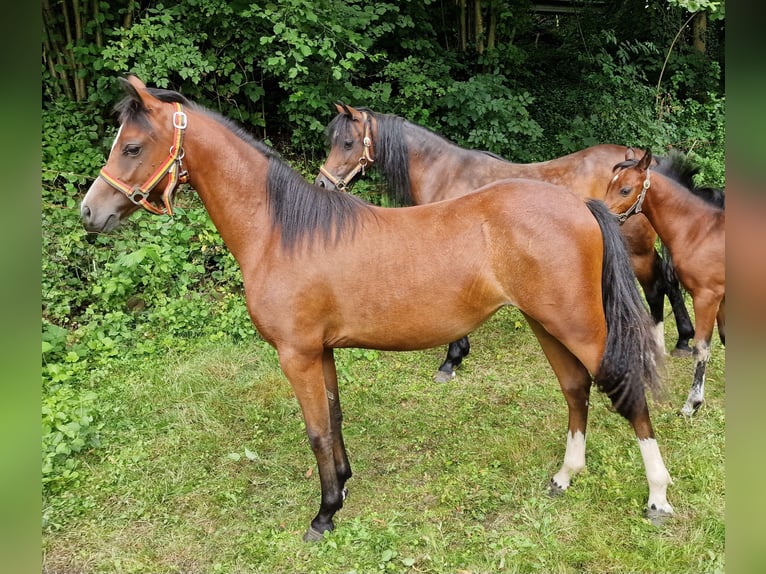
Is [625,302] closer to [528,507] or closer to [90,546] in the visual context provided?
[528,507]

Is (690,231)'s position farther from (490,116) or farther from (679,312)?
(490,116)

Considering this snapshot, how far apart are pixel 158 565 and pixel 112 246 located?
4582 millimetres

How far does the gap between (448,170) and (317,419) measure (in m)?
3.21

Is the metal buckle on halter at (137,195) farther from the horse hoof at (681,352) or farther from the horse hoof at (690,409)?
the horse hoof at (681,352)

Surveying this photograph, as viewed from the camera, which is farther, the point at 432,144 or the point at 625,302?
the point at 432,144

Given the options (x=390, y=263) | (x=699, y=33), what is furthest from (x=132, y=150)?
(x=699, y=33)

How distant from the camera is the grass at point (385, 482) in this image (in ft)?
8.48

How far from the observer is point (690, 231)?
→ 3.94m

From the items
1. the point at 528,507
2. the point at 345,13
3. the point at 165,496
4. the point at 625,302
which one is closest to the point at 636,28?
the point at 345,13

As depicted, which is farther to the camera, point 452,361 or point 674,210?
point 452,361

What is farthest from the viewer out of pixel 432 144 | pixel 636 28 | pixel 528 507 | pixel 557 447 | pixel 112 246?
pixel 636 28

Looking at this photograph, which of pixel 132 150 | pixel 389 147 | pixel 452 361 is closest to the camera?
pixel 132 150

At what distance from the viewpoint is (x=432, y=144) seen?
5180mm
